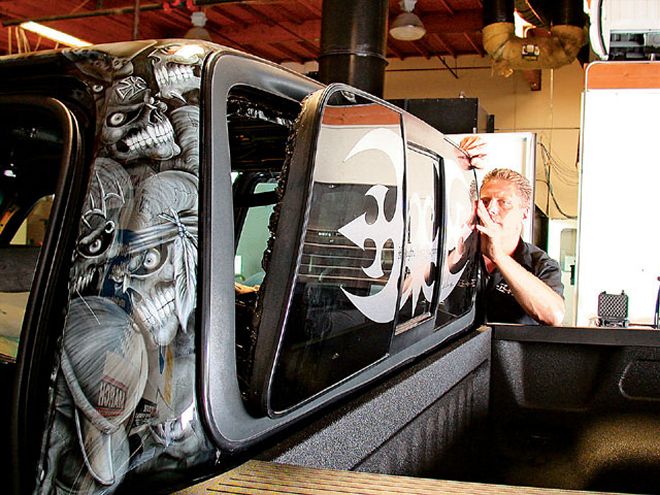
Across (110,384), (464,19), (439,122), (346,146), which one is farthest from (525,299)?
(464,19)

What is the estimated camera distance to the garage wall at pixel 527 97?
469 inches

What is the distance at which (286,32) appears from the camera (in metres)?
10.8

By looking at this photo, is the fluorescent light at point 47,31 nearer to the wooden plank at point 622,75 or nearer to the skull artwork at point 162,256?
the wooden plank at point 622,75

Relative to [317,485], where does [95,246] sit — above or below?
above

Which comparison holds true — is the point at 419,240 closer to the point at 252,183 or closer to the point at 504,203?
the point at 252,183

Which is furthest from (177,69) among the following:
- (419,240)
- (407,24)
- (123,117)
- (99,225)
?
(407,24)

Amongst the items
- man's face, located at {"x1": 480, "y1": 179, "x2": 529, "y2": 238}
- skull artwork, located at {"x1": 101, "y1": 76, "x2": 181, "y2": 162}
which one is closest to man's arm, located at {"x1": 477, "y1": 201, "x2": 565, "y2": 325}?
man's face, located at {"x1": 480, "y1": 179, "x2": 529, "y2": 238}

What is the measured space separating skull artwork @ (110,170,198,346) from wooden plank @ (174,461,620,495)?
0.52 ft

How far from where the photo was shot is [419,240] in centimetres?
148

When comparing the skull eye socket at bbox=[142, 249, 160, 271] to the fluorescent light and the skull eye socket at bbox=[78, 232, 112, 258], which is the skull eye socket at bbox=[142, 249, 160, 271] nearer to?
the skull eye socket at bbox=[78, 232, 112, 258]

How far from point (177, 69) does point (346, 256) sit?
36cm

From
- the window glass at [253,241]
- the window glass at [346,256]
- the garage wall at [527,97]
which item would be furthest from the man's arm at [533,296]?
the garage wall at [527,97]

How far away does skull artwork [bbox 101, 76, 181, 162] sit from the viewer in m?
0.85

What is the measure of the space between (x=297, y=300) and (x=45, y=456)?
33cm
